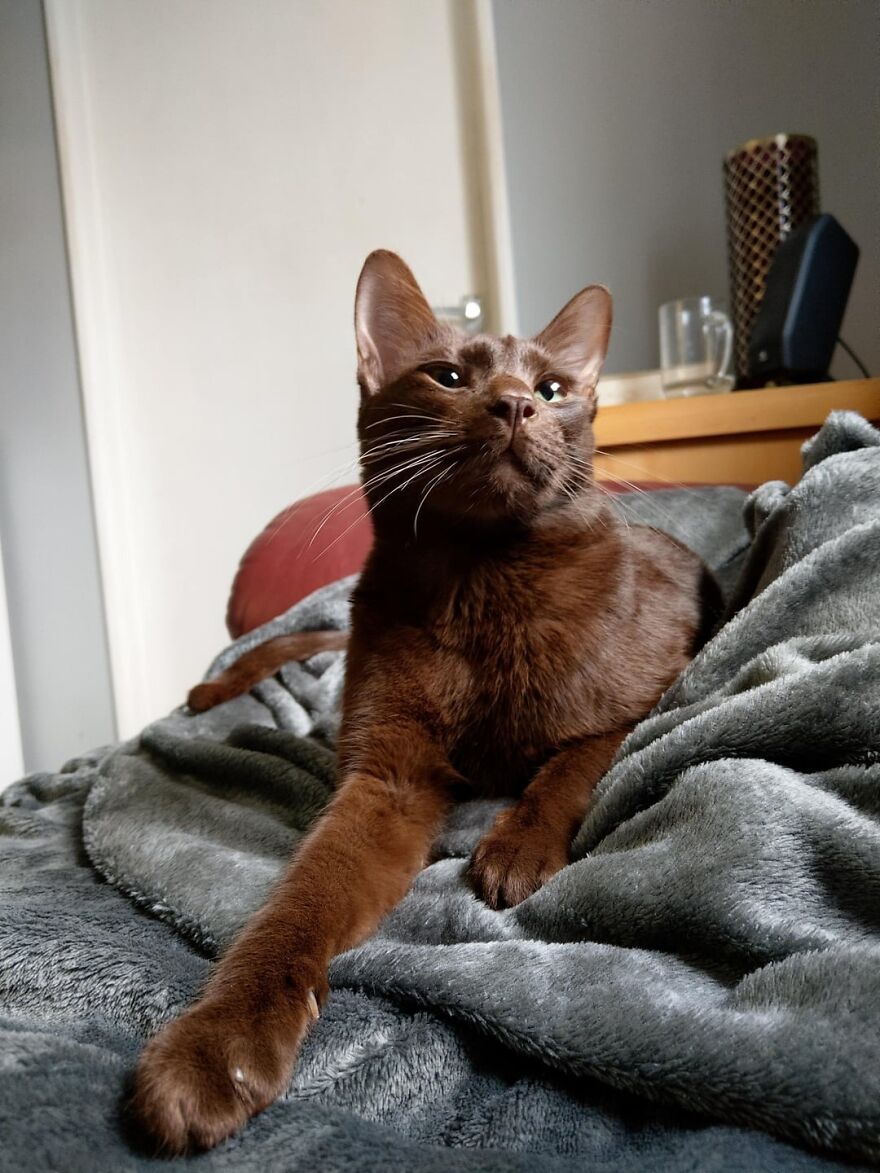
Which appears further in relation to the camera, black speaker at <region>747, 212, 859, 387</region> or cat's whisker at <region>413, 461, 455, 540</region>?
black speaker at <region>747, 212, 859, 387</region>

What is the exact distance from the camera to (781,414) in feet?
5.24

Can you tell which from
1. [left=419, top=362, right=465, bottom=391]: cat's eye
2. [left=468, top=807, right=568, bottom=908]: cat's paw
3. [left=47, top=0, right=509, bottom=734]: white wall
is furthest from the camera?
[left=47, top=0, right=509, bottom=734]: white wall

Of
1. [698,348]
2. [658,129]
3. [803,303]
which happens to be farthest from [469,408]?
[658,129]

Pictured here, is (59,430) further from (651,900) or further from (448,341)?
(651,900)

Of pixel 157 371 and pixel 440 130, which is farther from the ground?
pixel 440 130

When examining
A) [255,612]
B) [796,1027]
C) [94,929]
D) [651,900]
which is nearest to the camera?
[796,1027]

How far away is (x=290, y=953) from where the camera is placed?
58cm

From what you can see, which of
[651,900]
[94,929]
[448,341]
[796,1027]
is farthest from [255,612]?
[796,1027]

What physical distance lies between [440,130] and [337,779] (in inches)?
76.3

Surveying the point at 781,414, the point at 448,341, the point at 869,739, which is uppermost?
the point at 448,341

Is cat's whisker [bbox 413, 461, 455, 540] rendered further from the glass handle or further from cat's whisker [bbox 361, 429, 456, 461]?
the glass handle

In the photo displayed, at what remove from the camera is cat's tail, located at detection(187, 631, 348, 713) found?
1.32m

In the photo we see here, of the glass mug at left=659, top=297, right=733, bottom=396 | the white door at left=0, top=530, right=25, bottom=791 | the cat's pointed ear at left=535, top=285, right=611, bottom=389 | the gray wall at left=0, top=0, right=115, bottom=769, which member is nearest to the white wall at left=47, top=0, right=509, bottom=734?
the gray wall at left=0, top=0, right=115, bottom=769

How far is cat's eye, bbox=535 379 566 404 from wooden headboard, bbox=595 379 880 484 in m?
0.63
